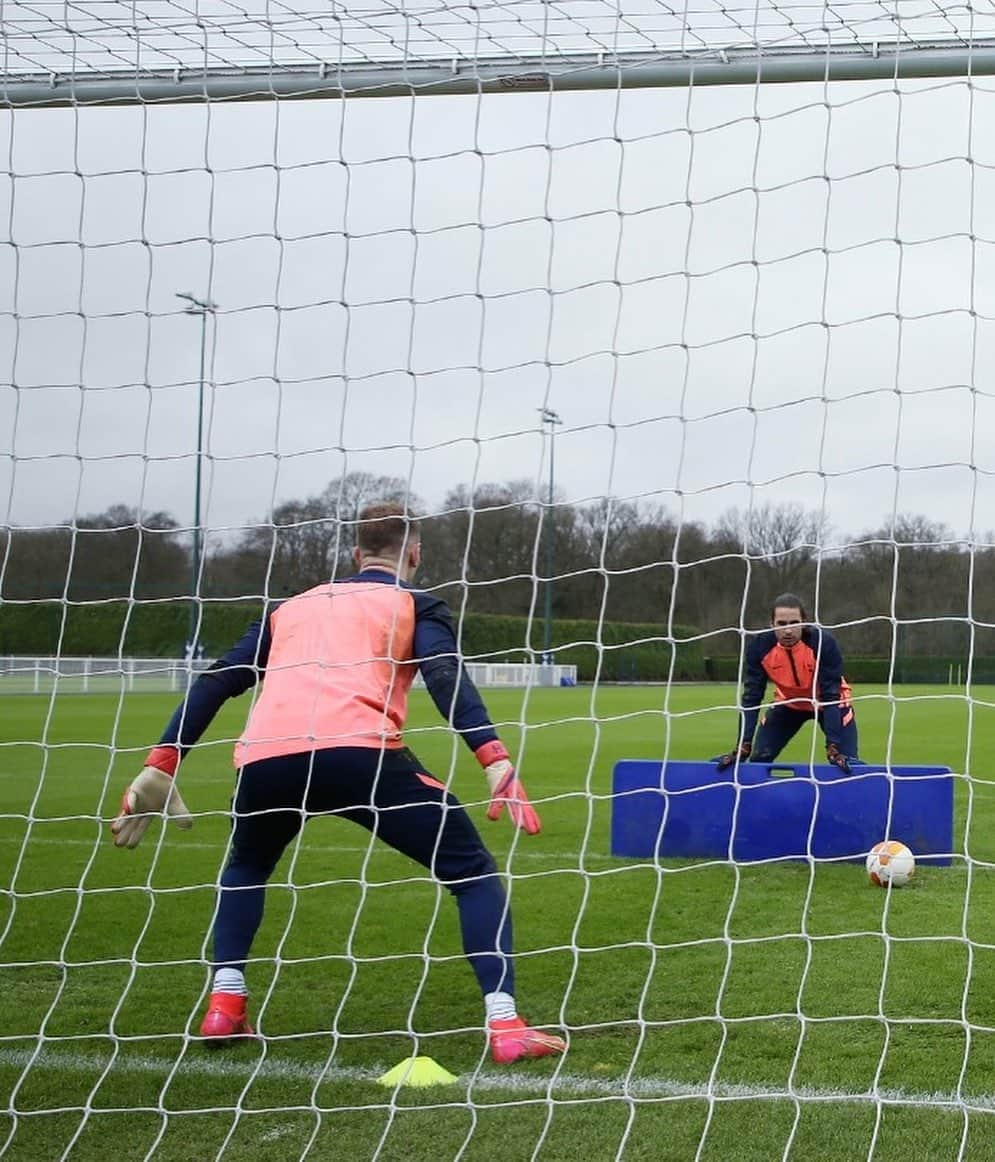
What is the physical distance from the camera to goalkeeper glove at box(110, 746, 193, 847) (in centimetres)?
452

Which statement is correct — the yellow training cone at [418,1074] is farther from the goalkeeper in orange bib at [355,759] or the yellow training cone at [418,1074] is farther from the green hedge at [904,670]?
the green hedge at [904,670]

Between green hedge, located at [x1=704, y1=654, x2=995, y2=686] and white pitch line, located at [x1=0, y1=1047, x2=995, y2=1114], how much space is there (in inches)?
55.1

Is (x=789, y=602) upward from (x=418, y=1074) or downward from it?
upward

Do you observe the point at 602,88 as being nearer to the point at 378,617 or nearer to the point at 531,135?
the point at 531,135

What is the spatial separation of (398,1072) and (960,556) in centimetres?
274

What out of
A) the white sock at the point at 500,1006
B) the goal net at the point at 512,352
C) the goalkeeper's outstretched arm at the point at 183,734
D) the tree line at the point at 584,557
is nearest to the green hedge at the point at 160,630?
the tree line at the point at 584,557

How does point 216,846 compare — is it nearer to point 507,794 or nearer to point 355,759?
point 355,759

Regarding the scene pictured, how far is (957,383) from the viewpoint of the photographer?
436 centimetres

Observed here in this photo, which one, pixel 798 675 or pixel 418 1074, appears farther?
pixel 798 675

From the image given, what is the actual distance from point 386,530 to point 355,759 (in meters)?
0.79

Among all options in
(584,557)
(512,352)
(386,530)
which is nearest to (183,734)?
(386,530)

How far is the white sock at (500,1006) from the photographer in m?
4.31

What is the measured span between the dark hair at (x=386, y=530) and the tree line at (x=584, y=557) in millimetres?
71

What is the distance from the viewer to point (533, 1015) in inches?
189
